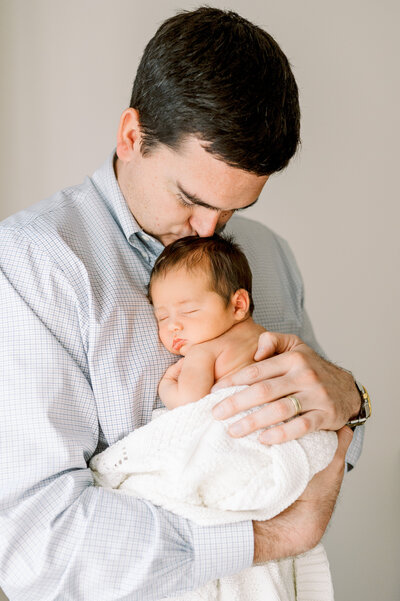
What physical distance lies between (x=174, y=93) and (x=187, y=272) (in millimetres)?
386

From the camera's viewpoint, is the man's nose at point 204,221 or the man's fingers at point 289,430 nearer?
the man's fingers at point 289,430

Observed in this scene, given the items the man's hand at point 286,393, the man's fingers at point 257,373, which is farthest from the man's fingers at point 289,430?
the man's fingers at point 257,373

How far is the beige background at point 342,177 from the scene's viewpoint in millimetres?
2205

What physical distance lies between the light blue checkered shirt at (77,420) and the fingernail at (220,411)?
0.18 meters

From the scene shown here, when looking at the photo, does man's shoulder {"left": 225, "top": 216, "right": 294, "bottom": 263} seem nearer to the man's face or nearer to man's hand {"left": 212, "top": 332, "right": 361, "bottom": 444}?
the man's face

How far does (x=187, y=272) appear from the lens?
1.40 meters

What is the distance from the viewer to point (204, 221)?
1.46 meters

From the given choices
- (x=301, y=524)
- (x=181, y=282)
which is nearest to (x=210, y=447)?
(x=301, y=524)

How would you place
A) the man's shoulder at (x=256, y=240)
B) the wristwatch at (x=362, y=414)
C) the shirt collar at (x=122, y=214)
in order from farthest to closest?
the man's shoulder at (x=256, y=240), the wristwatch at (x=362, y=414), the shirt collar at (x=122, y=214)

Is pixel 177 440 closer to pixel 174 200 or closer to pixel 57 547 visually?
pixel 57 547

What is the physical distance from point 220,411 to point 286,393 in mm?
163

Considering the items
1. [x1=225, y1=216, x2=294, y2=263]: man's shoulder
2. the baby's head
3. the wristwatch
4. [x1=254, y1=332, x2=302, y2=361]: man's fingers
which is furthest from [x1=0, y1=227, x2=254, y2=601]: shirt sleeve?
[x1=225, y1=216, x2=294, y2=263]: man's shoulder

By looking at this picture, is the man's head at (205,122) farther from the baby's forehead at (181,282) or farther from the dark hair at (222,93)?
the baby's forehead at (181,282)

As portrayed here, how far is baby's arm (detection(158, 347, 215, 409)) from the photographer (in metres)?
1.30
